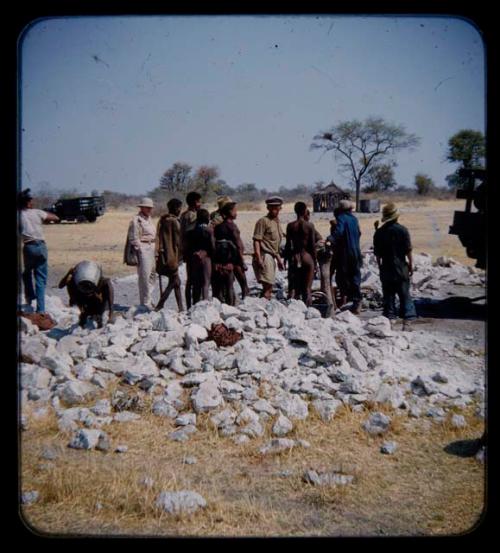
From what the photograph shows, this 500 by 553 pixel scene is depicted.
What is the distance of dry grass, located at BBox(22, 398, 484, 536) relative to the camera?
405cm

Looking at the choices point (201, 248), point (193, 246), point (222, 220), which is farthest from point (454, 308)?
point (193, 246)

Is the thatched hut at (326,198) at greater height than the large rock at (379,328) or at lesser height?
greater

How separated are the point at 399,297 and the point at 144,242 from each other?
12.0ft

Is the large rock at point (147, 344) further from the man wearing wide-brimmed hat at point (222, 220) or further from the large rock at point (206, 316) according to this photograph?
the man wearing wide-brimmed hat at point (222, 220)

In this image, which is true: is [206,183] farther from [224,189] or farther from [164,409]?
[164,409]

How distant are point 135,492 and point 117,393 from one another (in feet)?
5.90

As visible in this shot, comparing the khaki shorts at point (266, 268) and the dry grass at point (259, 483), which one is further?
the khaki shorts at point (266, 268)

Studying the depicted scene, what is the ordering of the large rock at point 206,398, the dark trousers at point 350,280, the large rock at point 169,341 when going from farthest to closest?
the dark trousers at point 350,280
the large rock at point 169,341
the large rock at point 206,398

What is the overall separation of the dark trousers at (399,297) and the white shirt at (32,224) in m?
4.71

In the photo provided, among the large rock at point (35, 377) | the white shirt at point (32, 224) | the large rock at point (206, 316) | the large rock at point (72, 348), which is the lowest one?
the large rock at point (35, 377)

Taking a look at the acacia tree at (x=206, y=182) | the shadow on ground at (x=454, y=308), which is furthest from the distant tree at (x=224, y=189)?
the shadow on ground at (x=454, y=308)

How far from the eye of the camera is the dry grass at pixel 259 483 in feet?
13.3

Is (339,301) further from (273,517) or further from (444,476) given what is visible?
(273,517)
